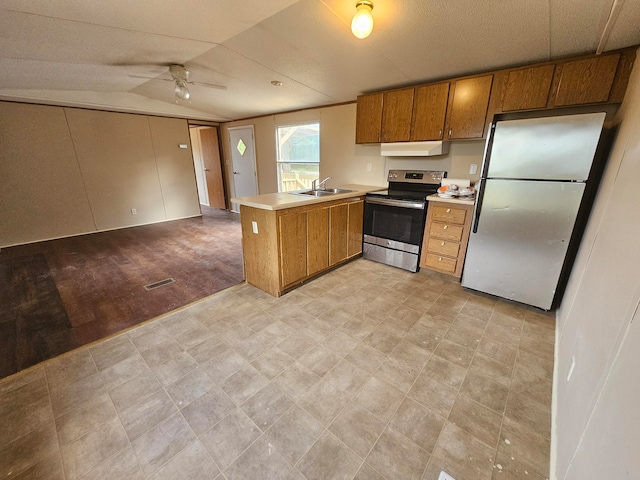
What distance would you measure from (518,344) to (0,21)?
447 centimetres

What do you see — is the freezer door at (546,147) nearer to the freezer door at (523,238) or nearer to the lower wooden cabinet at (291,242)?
the freezer door at (523,238)

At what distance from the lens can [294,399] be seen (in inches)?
59.0

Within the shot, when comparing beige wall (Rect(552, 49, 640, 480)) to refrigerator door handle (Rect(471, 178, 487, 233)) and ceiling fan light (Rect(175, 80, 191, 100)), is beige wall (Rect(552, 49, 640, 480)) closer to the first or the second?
refrigerator door handle (Rect(471, 178, 487, 233))

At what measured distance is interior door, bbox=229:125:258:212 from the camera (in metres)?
5.72

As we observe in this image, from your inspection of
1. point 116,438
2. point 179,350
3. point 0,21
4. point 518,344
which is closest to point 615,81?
point 518,344

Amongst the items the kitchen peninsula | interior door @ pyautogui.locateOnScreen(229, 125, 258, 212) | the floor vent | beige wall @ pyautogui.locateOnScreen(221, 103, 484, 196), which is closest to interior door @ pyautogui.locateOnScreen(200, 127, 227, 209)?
interior door @ pyautogui.locateOnScreen(229, 125, 258, 212)

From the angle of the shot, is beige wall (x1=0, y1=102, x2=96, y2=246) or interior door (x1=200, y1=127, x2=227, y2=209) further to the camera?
interior door (x1=200, y1=127, x2=227, y2=209)

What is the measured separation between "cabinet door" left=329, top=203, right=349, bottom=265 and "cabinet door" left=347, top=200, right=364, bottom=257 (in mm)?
89

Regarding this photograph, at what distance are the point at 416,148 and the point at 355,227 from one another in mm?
1201

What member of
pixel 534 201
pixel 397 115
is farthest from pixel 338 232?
pixel 534 201

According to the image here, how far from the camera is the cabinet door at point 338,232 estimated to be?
2.97 metres

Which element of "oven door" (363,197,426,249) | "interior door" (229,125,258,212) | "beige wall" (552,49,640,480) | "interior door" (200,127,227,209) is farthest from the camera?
"interior door" (200,127,227,209)

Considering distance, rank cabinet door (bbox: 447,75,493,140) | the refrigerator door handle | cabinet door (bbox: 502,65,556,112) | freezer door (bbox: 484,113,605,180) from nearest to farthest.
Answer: freezer door (bbox: 484,113,605,180) → cabinet door (bbox: 502,65,556,112) → the refrigerator door handle → cabinet door (bbox: 447,75,493,140)

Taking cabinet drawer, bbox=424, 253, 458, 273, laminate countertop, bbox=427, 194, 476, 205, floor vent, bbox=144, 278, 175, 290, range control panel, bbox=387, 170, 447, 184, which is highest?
range control panel, bbox=387, 170, 447, 184
